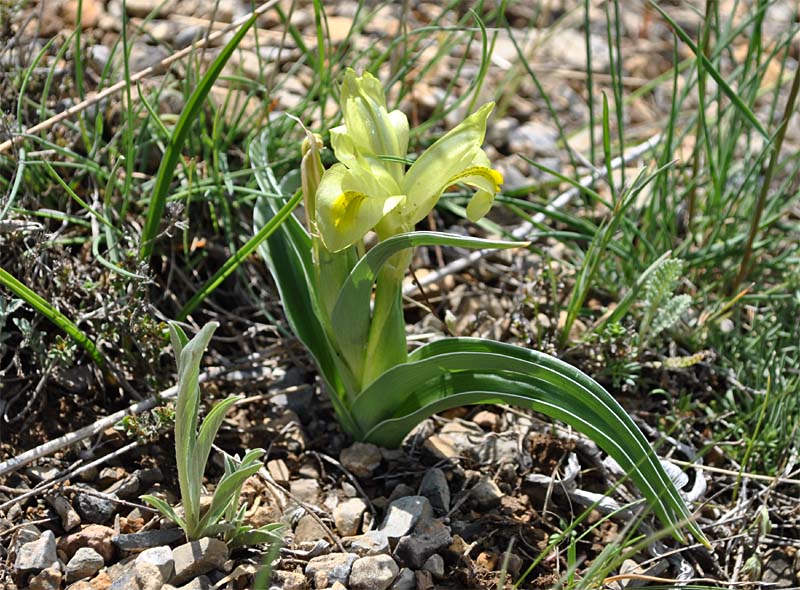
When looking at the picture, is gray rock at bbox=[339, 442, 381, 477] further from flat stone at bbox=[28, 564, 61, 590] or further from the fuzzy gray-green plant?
the fuzzy gray-green plant

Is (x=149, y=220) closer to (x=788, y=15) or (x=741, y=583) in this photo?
(x=741, y=583)

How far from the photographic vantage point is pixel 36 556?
1.57 m

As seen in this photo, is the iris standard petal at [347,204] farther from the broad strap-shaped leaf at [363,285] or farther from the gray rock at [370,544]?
the gray rock at [370,544]

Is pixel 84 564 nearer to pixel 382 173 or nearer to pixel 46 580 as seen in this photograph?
pixel 46 580

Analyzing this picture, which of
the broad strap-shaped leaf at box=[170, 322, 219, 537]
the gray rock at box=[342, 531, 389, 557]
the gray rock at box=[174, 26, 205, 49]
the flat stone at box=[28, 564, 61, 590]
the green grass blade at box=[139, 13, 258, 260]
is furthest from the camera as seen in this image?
the gray rock at box=[174, 26, 205, 49]

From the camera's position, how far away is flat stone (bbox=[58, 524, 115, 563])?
1.63 m

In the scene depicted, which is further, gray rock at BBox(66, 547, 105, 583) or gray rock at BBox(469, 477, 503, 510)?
gray rock at BBox(469, 477, 503, 510)

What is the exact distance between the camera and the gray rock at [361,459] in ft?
6.09

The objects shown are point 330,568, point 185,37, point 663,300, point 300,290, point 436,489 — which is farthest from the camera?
point 185,37

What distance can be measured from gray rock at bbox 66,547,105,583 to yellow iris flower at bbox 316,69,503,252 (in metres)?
0.67

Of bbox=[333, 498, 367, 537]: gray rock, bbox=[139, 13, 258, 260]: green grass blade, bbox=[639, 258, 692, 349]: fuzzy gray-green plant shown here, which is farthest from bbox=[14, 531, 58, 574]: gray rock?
bbox=[639, 258, 692, 349]: fuzzy gray-green plant

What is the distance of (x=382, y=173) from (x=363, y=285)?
0.73ft

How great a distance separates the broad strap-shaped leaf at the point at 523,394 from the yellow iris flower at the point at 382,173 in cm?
26

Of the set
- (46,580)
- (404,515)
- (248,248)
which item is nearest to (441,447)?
(404,515)
